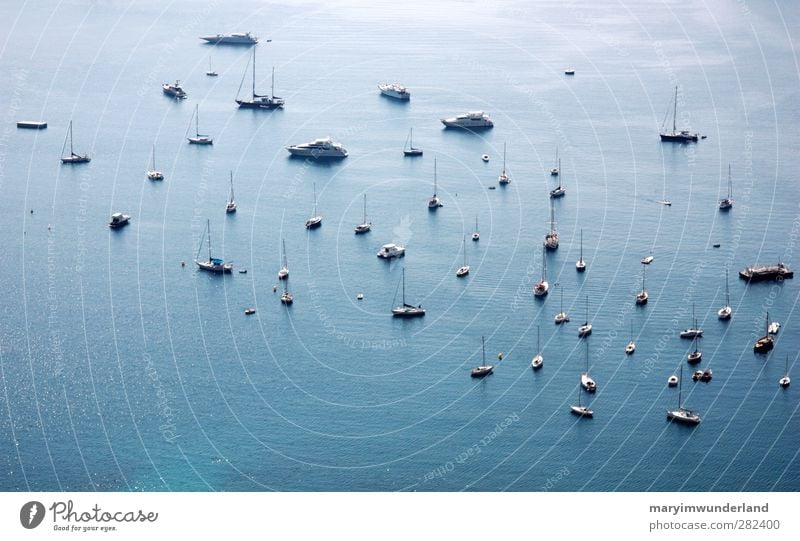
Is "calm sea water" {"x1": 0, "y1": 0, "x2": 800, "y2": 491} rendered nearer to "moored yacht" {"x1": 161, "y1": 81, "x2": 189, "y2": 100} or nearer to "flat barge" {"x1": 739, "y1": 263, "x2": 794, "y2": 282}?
"flat barge" {"x1": 739, "y1": 263, "x2": 794, "y2": 282}

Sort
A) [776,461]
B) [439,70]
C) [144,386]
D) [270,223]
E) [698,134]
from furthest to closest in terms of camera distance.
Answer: [439,70] → [698,134] → [270,223] → [144,386] → [776,461]

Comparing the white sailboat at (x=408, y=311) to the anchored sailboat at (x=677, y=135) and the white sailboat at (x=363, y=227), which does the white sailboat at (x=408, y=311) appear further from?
the anchored sailboat at (x=677, y=135)

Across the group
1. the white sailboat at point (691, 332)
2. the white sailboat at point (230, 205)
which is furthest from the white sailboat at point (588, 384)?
the white sailboat at point (230, 205)

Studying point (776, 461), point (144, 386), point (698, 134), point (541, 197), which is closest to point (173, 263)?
point (144, 386)

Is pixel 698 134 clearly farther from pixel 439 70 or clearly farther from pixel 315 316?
pixel 315 316

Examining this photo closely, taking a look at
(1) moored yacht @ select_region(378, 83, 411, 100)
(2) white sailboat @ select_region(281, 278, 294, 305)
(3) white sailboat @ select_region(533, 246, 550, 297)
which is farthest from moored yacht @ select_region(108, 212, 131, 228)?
(1) moored yacht @ select_region(378, 83, 411, 100)
